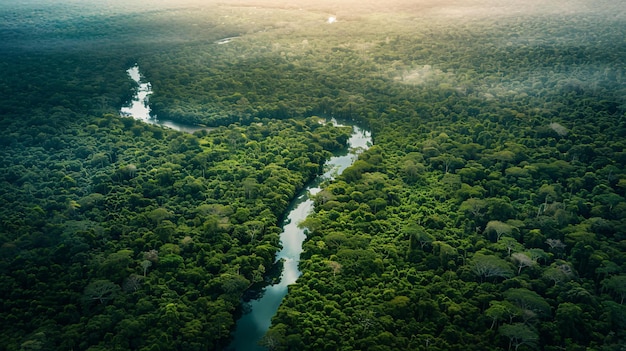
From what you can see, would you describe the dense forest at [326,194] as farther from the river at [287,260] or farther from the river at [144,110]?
the river at [144,110]

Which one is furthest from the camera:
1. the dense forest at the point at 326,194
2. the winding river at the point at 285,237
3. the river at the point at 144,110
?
the river at the point at 144,110

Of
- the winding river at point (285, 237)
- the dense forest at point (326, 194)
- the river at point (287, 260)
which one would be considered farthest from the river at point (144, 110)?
the river at point (287, 260)

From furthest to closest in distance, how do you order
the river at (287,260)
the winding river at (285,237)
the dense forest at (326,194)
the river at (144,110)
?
the river at (144,110) < the winding river at (285,237) < the river at (287,260) < the dense forest at (326,194)

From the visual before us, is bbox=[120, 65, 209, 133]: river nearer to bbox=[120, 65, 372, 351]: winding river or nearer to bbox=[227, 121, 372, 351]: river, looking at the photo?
bbox=[120, 65, 372, 351]: winding river

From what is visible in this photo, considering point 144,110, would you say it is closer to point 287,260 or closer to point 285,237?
point 285,237

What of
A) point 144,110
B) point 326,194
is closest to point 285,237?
point 326,194

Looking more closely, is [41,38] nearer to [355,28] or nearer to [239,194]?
[355,28]
